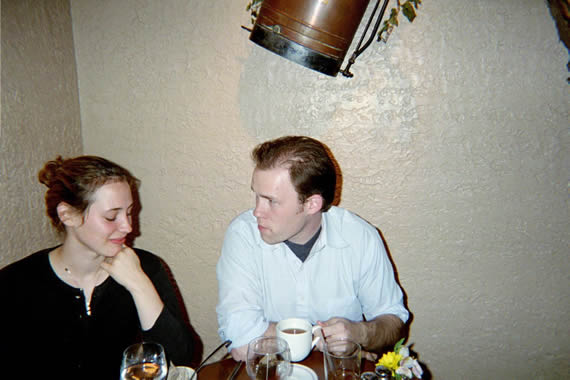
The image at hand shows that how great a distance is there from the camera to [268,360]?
894 mm

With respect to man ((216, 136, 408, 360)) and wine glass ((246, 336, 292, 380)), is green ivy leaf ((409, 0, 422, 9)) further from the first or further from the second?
wine glass ((246, 336, 292, 380))

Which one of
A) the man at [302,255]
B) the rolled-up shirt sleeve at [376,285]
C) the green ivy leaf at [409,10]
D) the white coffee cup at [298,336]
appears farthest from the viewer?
the green ivy leaf at [409,10]

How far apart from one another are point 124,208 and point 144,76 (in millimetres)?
902

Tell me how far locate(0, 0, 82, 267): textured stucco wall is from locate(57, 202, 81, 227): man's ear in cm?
40

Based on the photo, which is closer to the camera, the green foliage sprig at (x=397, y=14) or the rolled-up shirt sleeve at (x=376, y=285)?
the rolled-up shirt sleeve at (x=376, y=285)

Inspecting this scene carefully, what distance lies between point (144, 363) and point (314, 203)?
2.68ft

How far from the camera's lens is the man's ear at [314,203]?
56.2 inches

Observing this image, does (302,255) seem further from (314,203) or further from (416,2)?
(416,2)

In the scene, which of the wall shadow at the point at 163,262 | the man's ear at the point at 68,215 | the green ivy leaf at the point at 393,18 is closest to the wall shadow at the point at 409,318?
the green ivy leaf at the point at 393,18

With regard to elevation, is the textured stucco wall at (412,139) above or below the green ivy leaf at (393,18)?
below

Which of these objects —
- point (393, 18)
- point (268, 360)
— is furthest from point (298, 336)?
point (393, 18)

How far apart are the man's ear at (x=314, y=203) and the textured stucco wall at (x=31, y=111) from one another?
1.26 meters

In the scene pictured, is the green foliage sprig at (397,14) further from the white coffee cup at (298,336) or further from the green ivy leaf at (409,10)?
the white coffee cup at (298,336)

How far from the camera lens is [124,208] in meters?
1.35
